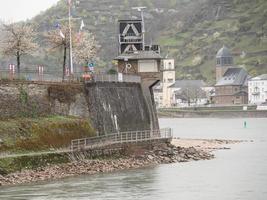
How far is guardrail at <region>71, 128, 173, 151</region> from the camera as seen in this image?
165 feet

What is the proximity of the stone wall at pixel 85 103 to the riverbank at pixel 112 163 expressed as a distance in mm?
3405

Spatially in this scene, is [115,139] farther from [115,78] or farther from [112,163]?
[115,78]

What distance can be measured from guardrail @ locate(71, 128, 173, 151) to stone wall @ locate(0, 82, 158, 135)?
61 cm

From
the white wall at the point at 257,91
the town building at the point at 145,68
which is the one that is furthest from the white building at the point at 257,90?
the town building at the point at 145,68

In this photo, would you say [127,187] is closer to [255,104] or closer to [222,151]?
[222,151]

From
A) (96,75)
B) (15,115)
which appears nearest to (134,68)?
(96,75)

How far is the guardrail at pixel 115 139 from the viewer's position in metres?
50.2

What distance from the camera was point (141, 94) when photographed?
64812mm

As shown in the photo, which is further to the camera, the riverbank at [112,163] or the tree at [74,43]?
the tree at [74,43]

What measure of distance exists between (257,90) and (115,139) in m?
145

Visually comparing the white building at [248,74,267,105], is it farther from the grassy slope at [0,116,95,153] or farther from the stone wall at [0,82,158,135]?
the grassy slope at [0,116,95,153]

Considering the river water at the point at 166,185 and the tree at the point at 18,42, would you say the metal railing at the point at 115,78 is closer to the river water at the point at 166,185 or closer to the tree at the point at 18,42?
the tree at the point at 18,42

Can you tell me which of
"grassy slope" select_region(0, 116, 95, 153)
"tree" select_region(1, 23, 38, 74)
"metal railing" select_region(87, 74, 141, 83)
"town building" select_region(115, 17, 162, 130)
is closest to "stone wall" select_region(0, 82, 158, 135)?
"metal railing" select_region(87, 74, 141, 83)

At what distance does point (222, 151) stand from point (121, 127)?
13540 millimetres
